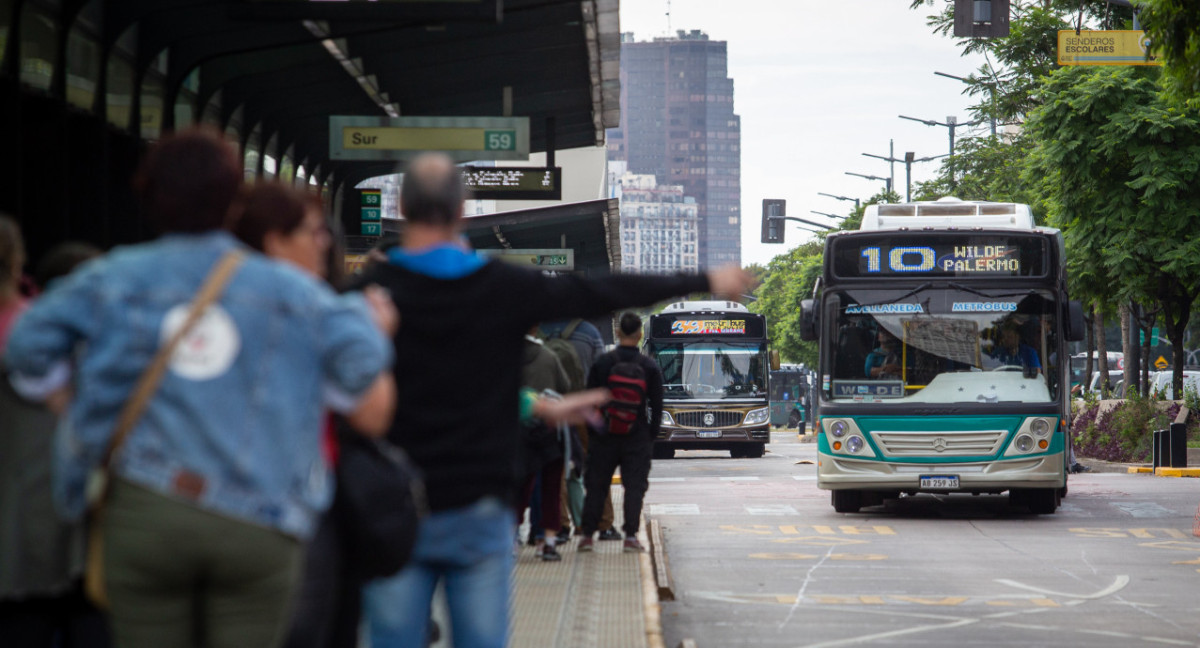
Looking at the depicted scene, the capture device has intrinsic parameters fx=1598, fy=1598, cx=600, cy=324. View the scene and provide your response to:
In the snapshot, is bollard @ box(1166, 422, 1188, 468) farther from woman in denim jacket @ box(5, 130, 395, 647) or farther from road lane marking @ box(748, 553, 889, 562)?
woman in denim jacket @ box(5, 130, 395, 647)

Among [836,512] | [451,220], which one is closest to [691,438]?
[836,512]

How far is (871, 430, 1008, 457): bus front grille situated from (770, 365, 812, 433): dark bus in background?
2127 inches

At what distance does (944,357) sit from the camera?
1605cm

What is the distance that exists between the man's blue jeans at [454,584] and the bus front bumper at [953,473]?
12301 millimetres

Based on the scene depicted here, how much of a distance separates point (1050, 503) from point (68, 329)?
592 inches

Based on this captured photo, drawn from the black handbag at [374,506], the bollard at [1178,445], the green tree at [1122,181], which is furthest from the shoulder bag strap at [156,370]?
the green tree at [1122,181]

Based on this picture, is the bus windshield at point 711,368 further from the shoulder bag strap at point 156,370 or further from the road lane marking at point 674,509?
the shoulder bag strap at point 156,370

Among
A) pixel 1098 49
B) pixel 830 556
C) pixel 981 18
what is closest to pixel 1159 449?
pixel 981 18

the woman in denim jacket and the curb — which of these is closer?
the woman in denim jacket

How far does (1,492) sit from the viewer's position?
4.21 meters

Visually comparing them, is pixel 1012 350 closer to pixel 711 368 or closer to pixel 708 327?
pixel 711 368

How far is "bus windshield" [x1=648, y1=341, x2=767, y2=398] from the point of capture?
3241 cm

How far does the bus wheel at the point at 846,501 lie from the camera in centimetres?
1722

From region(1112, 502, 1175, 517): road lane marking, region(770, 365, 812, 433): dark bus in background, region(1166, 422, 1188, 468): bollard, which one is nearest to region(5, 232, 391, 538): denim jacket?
region(1112, 502, 1175, 517): road lane marking
